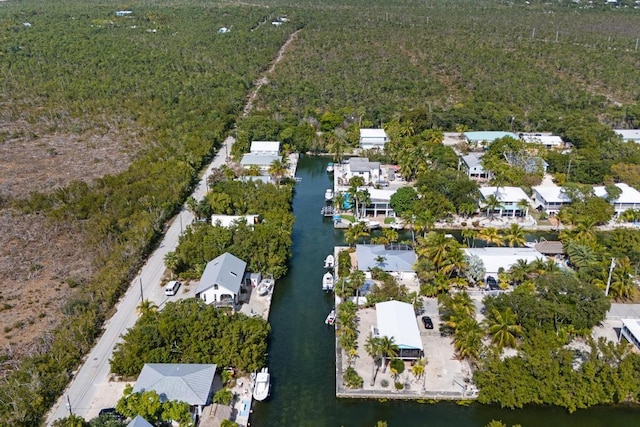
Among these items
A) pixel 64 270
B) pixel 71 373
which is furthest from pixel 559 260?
pixel 64 270

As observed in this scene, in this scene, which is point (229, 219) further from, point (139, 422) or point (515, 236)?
point (515, 236)

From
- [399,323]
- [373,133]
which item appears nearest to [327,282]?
[399,323]

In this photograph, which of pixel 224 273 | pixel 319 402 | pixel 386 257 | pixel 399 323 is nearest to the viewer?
pixel 319 402

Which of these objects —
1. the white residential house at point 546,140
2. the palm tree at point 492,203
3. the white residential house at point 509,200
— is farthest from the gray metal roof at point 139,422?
the white residential house at point 546,140

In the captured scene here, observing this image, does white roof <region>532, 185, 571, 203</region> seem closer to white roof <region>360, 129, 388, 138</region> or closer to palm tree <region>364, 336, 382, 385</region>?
white roof <region>360, 129, 388, 138</region>

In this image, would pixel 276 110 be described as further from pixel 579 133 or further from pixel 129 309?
pixel 129 309
